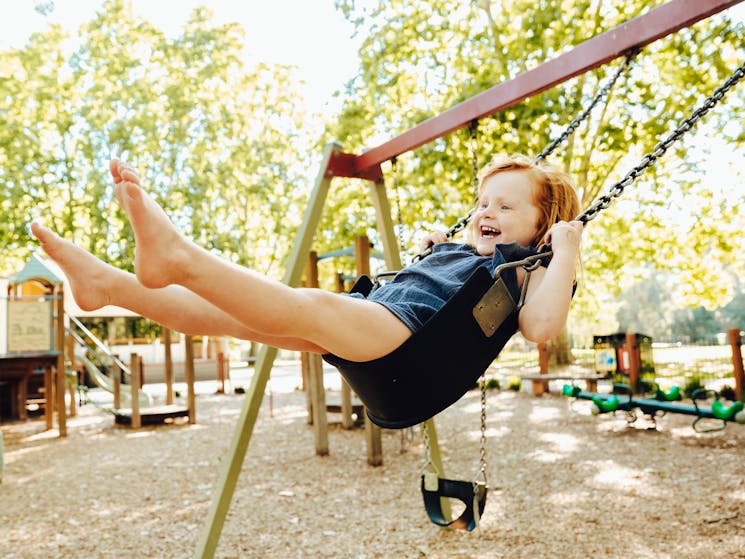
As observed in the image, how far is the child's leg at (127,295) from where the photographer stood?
1.75 metres

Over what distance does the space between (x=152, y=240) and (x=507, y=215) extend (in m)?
1.22

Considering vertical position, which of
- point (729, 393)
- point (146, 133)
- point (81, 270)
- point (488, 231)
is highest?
point (146, 133)

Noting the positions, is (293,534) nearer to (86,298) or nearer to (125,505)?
(125,505)

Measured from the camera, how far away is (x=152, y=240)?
53.8 inches

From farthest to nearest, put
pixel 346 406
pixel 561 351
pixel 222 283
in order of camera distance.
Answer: pixel 561 351 → pixel 346 406 → pixel 222 283

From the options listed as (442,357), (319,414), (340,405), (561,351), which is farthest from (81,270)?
(561,351)

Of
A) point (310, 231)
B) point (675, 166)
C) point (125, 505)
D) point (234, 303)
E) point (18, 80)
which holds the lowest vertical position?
point (125, 505)

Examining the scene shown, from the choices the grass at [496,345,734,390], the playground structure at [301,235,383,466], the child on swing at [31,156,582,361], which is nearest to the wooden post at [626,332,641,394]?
the grass at [496,345,734,390]

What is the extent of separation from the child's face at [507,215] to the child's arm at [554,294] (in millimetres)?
270

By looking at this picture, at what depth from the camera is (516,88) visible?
2602 millimetres

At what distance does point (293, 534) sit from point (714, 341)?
13.2 metres

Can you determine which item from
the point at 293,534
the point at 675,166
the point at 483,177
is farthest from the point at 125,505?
the point at 675,166

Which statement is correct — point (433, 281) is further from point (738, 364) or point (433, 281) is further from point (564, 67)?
point (738, 364)

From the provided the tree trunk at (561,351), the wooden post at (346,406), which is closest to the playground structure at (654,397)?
the tree trunk at (561,351)
